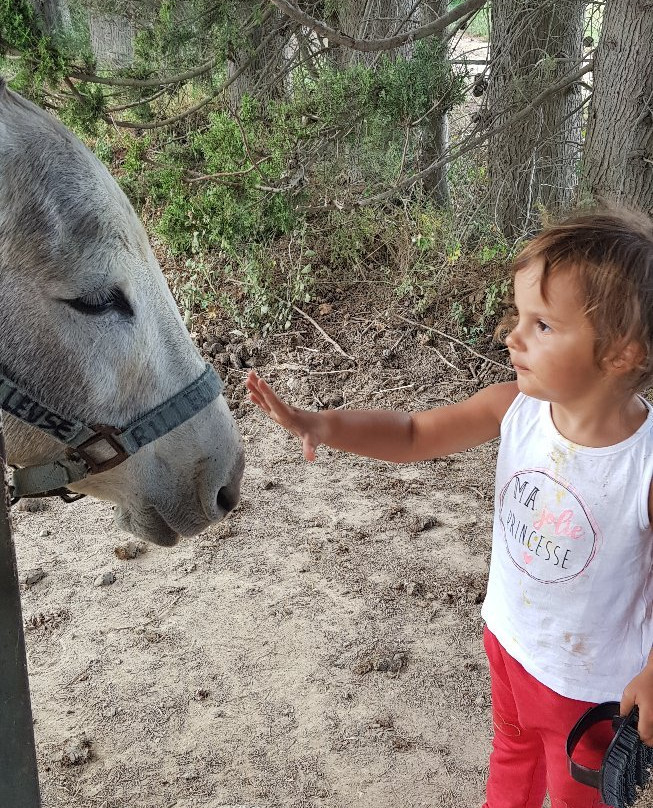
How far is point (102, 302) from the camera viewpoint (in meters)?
1.65

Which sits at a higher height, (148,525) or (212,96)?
(212,96)

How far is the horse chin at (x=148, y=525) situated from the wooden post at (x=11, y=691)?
29.5 inches

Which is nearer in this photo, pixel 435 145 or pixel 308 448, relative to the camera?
pixel 308 448

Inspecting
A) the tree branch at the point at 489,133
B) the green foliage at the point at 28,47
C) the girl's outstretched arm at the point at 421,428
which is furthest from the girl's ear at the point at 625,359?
the tree branch at the point at 489,133

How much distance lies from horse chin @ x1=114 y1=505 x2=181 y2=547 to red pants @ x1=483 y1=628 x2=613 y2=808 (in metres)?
0.80

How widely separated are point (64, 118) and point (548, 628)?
→ 3.31 m

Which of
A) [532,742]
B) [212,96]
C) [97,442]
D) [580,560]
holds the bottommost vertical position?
[532,742]

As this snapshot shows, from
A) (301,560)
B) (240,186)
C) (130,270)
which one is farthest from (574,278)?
(240,186)

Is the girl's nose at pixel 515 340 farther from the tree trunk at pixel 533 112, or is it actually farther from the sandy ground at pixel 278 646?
the tree trunk at pixel 533 112

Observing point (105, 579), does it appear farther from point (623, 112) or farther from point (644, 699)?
point (623, 112)

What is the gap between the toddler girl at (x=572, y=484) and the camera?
141 cm

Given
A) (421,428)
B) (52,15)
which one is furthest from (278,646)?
(52,15)

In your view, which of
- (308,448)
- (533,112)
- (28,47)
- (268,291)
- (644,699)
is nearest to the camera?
(644,699)

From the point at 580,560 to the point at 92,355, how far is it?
3.53ft
